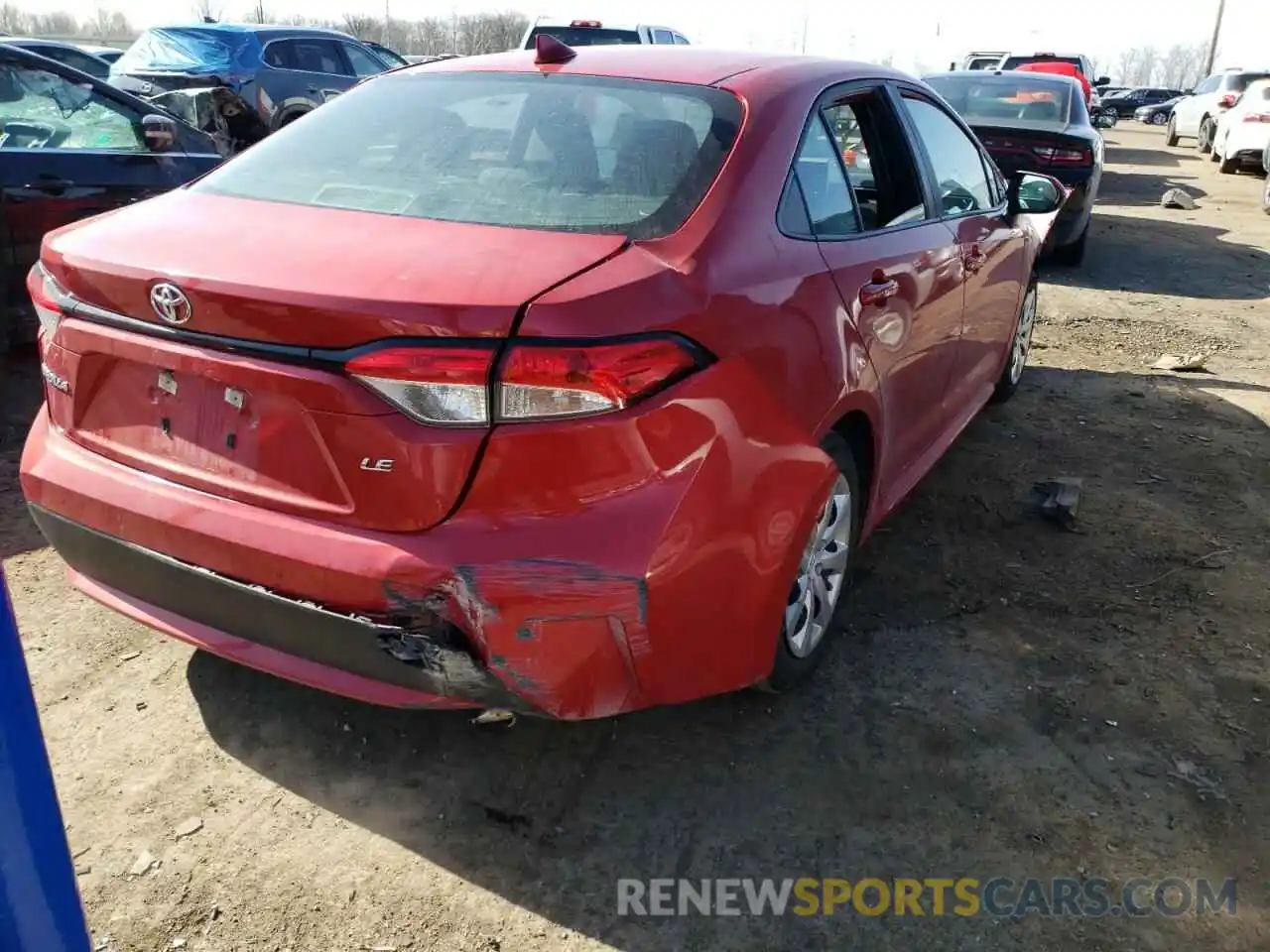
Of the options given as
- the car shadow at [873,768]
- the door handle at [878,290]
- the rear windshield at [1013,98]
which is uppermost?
the door handle at [878,290]

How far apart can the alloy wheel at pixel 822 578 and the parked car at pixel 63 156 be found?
368cm

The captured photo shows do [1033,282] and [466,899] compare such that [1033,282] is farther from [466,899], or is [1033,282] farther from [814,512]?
[466,899]

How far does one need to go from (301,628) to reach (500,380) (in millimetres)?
670

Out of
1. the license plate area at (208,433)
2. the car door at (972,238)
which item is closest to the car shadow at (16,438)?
the license plate area at (208,433)

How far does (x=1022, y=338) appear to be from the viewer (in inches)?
209

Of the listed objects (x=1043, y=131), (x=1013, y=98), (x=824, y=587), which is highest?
(x=1013, y=98)

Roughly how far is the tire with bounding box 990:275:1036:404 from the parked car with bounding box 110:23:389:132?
804 cm

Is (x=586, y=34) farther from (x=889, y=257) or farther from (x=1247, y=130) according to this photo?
(x=1247, y=130)

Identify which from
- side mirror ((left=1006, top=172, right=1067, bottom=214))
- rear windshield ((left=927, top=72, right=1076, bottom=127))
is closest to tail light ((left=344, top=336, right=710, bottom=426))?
side mirror ((left=1006, top=172, right=1067, bottom=214))

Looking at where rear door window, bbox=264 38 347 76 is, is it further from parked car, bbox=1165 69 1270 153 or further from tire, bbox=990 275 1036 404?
parked car, bbox=1165 69 1270 153

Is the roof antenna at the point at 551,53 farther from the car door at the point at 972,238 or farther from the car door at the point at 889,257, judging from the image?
the car door at the point at 972,238

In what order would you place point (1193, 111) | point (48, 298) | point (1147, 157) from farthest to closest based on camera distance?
point (1193, 111) → point (1147, 157) → point (48, 298)

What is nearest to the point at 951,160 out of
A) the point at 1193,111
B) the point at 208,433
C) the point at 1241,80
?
the point at 208,433

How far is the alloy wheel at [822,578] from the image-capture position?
8.79 feet
